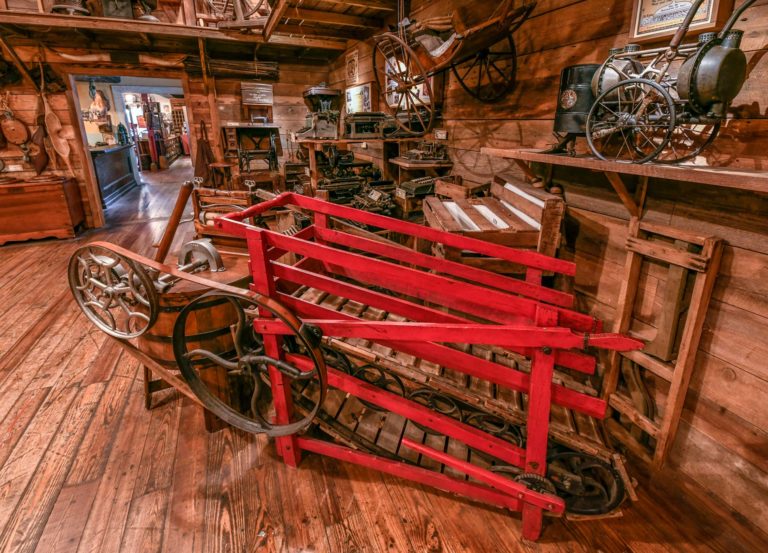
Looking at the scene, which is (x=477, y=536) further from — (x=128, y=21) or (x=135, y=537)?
(x=128, y=21)

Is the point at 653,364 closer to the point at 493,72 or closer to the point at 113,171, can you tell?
the point at 493,72

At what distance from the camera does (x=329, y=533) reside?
1722 mm

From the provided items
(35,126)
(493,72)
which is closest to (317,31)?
(493,72)

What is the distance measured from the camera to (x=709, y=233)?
1699 mm

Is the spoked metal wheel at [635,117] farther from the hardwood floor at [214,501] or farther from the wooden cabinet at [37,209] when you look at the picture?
the wooden cabinet at [37,209]

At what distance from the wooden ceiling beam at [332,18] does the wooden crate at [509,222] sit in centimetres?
382

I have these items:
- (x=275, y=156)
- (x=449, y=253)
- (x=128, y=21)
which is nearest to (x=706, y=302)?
(x=449, y=253)

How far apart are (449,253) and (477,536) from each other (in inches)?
50.8

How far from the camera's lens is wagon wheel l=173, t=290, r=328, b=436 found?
1604 millimetres

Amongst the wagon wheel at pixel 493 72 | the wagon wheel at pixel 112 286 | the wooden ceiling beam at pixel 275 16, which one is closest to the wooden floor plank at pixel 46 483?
the wagon wheel at pixel 112 286

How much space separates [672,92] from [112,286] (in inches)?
104

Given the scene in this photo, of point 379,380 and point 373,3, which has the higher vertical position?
point 373,3

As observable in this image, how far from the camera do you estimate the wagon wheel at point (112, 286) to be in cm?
184

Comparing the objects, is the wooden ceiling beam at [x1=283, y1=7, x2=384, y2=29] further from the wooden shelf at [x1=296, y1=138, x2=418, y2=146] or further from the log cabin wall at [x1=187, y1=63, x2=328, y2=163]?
the log cabin wall at [x1=187, y1=63, x2=328, y2=163]
